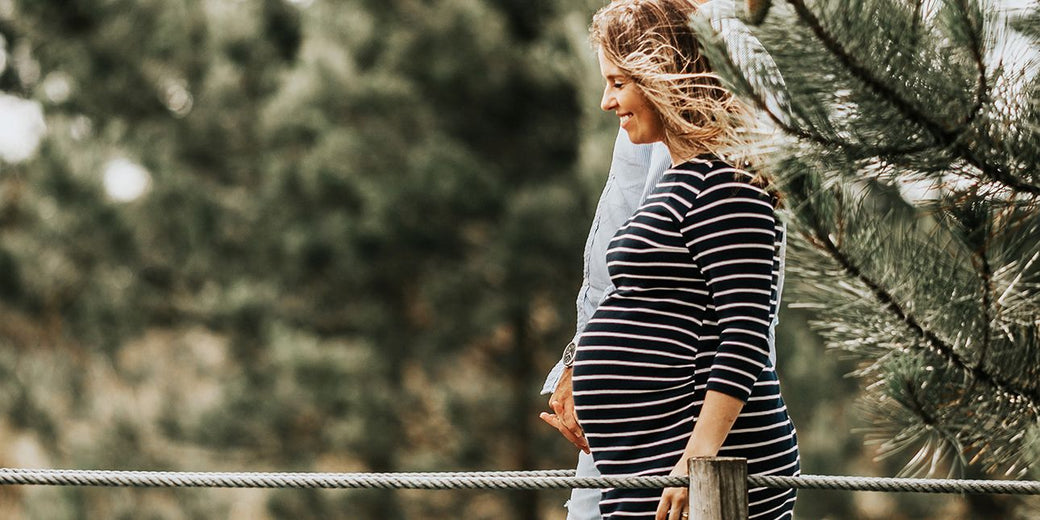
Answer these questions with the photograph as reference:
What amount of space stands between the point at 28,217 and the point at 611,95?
7.08 meters

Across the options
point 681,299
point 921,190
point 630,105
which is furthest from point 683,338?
point 921,190

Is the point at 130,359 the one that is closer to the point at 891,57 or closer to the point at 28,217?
the point at 28,217

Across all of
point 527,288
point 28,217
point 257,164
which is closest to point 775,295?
point 527,288

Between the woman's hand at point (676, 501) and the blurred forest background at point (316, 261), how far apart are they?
168 inches

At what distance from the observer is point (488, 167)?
6.37 m

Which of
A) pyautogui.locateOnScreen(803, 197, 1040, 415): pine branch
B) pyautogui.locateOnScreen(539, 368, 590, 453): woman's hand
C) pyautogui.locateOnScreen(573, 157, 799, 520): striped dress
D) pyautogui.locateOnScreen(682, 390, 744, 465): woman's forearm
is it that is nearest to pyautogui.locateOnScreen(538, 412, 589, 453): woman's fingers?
pyautogui.locateOnScreen(539, 368, 590, 453): woman's hand

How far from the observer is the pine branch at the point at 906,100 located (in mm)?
1170

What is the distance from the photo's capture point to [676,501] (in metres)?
1.16

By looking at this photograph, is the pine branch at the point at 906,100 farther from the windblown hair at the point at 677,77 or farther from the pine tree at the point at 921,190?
the windblown hair at the point at 677,77

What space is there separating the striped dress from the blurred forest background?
13.7 ft

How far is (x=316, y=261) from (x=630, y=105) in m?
5.47

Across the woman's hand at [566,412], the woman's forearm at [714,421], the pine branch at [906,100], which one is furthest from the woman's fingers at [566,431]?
the pine branch at [906,100]

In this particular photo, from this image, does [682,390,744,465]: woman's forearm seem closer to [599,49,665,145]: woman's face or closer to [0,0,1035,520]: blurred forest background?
[599,49,665,145]: woman's face

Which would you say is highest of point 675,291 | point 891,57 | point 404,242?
point 404,242
